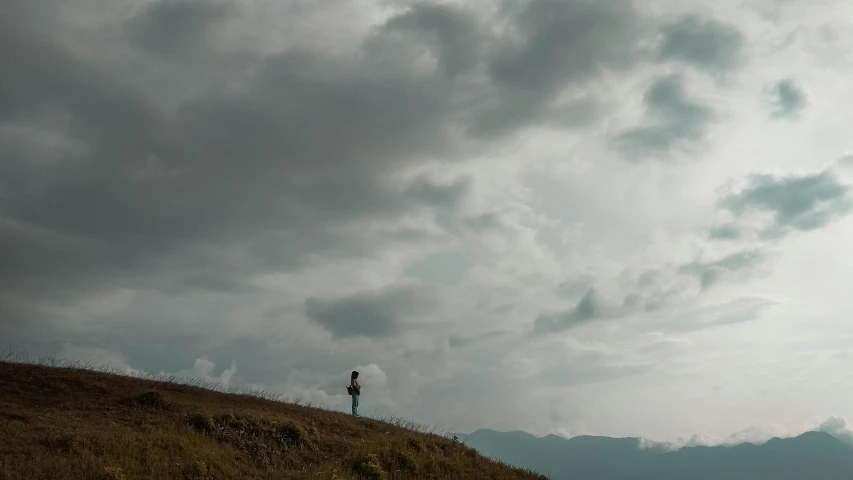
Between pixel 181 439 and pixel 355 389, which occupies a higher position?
pixel 355 389

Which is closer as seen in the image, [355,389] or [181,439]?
[181,439]

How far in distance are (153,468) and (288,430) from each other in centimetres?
781

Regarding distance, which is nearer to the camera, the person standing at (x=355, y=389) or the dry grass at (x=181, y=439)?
the dry grass at (x=181, y=439)

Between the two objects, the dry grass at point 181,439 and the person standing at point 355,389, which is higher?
the person standing at point 355,389

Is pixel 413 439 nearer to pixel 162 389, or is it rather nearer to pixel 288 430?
pixel 288 430

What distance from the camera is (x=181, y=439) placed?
21.6 meters

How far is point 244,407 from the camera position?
99.9ft

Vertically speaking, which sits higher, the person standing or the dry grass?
the person standing

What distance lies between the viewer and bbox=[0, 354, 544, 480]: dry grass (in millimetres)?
18453

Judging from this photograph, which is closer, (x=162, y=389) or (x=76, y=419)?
(x=76, y=419)

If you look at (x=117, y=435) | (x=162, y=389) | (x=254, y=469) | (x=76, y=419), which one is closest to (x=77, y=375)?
(x=162, y=389)

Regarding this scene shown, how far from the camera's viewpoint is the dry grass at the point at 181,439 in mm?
18453

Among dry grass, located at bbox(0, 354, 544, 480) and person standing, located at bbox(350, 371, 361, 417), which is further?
person standing, located at bbox(350, 371, 361, 417)

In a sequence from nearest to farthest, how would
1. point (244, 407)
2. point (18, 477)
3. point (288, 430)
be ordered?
point (18, 477), point (288, 430), point (244, 407)
